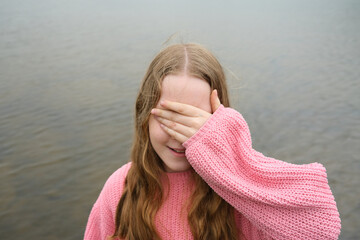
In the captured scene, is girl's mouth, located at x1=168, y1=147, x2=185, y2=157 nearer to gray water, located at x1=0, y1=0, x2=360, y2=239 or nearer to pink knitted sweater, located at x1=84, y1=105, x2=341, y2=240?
pink knitted sweater, located at x1=84, y1=105, x2=341, y2=240

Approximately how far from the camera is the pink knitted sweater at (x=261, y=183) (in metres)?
1.56

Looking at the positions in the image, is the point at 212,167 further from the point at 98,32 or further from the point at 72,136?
the point at 98,32

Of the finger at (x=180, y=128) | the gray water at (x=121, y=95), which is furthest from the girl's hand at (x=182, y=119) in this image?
the gray water at (x=121, y=95)

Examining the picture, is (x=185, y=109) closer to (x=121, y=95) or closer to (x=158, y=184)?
(x=158, y=184)

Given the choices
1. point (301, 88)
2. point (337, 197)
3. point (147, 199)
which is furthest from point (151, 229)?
point (301, 88)

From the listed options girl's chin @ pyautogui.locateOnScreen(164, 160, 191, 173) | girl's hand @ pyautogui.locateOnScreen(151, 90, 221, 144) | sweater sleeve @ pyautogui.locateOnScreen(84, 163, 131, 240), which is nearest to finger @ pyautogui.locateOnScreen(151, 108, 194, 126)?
girl's hand @ pyautogui.locateOnScreen(151, 90, 221, 144)

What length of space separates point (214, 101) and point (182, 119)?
0.56 ft

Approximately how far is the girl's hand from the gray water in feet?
1.57

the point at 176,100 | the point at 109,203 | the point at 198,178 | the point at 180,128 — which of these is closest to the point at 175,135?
the point at 180,128

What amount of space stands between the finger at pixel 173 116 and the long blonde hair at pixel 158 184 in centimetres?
9

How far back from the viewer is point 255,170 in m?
1.66

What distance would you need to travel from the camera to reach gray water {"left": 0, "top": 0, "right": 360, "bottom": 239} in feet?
15.6

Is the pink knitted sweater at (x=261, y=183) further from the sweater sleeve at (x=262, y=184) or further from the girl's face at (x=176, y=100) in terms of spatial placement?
the girl's face at (x=176, y=100)

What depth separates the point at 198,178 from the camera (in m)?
1.87
